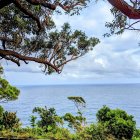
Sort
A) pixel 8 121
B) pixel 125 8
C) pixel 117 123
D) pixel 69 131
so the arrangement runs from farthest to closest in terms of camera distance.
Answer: pixel 8 121 < pixel 117 123 < pixel 69 131 < pixel 125 8

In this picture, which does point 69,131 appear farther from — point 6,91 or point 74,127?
point 6,91

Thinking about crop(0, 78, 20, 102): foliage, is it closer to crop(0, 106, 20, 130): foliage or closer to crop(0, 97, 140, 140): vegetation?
crop(0, 97, 140, 140): vegetation

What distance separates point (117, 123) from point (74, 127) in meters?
1.62

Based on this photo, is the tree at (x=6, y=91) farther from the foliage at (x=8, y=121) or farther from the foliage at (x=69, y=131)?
the foliage at (x=8, y=121)

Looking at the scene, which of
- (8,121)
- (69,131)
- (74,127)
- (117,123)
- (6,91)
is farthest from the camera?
(6,91)

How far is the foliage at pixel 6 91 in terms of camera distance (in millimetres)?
20094

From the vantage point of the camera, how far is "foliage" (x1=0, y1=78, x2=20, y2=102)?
20094mm

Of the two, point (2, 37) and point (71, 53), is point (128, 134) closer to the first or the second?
point (71, 53)

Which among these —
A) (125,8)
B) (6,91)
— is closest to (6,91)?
(6,91)

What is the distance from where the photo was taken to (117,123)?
15359 millimetres

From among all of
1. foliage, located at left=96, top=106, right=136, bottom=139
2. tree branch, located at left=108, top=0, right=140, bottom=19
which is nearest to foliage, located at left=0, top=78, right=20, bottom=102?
foliage, located at left=96, top=106, right=136, bottom=139

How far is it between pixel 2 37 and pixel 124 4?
8.19 metres

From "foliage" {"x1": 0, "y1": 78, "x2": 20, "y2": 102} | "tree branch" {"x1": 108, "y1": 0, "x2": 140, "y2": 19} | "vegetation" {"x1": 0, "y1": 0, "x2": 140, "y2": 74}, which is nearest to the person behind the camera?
"tree branch" {"x1": 108, "y1": 0, "x2": 140, "y2": 19}

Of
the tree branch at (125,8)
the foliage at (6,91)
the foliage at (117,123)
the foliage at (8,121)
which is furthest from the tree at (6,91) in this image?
the tree branch at (125,8)
